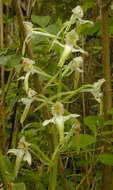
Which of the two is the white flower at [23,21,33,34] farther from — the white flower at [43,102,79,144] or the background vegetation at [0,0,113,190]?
the white flower at [43,102,79,144]

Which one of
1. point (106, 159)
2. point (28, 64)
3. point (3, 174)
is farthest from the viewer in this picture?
point (106, 159)

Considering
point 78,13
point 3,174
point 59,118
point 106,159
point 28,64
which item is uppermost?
point 78,13

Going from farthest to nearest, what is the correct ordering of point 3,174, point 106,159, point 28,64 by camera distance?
1. point 106,159
2. point 28,64
3. point 3,174

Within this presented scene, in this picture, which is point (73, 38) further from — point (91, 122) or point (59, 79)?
point (91, 122)

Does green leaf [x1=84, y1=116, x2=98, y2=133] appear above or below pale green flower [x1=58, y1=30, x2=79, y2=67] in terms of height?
below

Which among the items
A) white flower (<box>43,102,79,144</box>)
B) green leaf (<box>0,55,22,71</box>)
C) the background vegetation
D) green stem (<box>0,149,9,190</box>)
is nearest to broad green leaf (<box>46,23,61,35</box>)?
the background vegetation

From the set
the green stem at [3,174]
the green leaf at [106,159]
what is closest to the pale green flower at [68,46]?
the green stem at [3,174]

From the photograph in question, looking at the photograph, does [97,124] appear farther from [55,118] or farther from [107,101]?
[55,118]

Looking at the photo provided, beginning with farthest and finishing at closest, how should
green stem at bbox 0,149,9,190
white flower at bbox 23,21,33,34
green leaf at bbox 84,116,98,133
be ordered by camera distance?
green leaf at bbox 84,116,98,133, white flower at bbox 23,21,33,34, green stem at bbox 0,149,9,190

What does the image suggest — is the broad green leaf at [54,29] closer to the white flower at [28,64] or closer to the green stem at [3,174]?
the white flower at [28,64]

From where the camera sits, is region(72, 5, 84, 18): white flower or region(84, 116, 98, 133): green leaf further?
region(84, 116, 98, 133): green leaf

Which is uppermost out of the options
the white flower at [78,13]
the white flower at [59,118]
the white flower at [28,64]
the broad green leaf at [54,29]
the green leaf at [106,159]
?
the white flower at [78,13]

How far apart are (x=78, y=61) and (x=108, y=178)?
0.48 metres

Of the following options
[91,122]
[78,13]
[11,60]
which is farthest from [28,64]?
[91,122]
